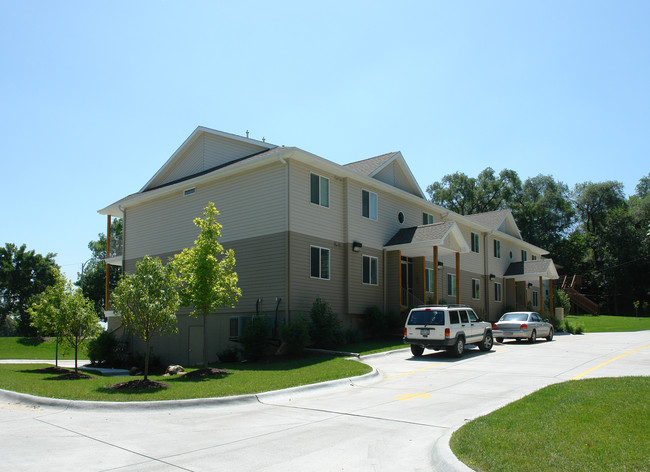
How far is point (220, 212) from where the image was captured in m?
24.7

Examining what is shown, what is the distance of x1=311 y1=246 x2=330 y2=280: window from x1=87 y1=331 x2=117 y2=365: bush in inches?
418

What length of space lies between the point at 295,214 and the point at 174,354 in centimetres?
947

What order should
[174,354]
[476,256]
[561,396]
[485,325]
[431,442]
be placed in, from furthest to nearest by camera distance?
[476,256] < [174,354] < [485,325] < [561,396] < [431,442]

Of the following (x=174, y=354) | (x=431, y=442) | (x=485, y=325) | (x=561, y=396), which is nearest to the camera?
(x=431, y=442)

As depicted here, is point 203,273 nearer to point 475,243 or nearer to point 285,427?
point 285,427

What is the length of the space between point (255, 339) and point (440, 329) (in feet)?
21.8

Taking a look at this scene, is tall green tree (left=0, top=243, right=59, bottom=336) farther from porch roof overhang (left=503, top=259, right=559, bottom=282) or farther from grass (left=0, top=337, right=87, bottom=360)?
porch roof overhang (left=503, top=259, right=559, bottom=282)

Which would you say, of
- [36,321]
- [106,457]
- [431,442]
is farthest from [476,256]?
[106,457]

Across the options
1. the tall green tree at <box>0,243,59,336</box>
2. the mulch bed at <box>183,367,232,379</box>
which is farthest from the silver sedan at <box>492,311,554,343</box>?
the tall green tree at <box>0,243,59,336</box>

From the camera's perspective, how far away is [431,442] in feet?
25.6

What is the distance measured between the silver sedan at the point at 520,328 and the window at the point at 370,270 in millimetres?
6090

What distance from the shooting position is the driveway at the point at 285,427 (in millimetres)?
6773

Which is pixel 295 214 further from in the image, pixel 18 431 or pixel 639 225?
pixel 639 225

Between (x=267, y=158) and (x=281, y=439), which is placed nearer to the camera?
(x=281, y=439)
